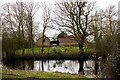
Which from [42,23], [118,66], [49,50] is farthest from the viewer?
[42,23]

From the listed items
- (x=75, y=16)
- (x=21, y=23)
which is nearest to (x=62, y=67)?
(x=75, y=16)

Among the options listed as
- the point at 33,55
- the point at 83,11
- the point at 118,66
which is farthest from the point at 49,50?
the point at 118,66

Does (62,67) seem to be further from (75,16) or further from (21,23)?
(21,23)

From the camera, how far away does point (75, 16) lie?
2017 cm

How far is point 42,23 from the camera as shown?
78.9 ft

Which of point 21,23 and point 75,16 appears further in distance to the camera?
point 21,23

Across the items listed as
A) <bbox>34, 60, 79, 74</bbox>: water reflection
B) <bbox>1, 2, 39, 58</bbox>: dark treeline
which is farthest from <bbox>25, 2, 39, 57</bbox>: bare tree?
<bbox>34, 60, 79, 74</bbox>: water reflection

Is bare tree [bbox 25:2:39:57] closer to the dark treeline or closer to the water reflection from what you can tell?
the dark treeline

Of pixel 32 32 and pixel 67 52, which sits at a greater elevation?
pixel 32 32

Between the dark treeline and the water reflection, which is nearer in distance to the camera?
the water reflection

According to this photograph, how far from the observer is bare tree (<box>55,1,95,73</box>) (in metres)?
19.9

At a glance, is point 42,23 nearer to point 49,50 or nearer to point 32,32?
point 32,32

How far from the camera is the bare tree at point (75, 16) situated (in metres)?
19.9

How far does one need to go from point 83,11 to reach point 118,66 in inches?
589
